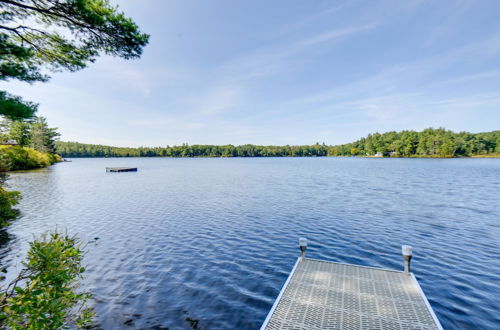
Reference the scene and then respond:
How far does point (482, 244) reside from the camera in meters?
13.3

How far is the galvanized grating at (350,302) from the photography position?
6160mm

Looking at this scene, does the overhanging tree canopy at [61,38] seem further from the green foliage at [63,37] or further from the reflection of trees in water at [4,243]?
the reflection of trees in water at [4,243]

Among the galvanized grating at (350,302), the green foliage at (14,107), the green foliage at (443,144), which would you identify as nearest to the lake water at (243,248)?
the galvanized grating at (350,302)

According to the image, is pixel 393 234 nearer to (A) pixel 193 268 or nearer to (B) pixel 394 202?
(B) pixel 394 202

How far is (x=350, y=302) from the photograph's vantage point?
7125 mm

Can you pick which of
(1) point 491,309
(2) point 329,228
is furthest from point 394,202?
(1) point 491,309

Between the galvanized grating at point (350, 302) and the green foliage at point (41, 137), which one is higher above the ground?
the green foliage at point (41, 137)

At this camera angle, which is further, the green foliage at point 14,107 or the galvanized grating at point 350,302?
the green foliage at point 14,107

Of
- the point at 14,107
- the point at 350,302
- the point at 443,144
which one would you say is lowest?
the point at 350,302

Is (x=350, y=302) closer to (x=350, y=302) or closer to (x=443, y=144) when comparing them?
(x=350, y=302)

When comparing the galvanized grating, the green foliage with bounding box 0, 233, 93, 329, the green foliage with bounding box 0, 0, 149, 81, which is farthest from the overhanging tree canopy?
the galvanized grating

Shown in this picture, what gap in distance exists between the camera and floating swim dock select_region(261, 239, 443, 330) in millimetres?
6160

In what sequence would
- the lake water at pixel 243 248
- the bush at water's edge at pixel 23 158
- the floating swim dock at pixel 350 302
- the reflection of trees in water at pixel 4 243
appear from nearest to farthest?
the floating swim dock at pixel 350 302 < the lake water at pixel 243 248 < the reflection of trees in water at pixel 4 243 < the bush at water's edge at pixel 23 158

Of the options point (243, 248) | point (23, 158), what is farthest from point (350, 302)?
point (23, 158)
